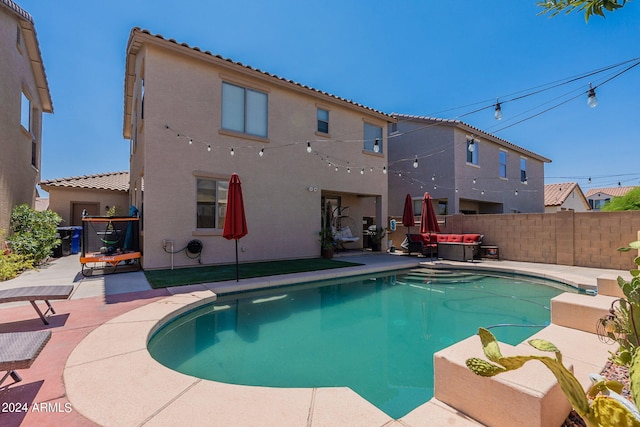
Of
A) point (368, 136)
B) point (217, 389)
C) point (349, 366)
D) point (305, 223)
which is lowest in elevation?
point (349, 366)

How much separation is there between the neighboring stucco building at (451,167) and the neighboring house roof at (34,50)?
14399mm

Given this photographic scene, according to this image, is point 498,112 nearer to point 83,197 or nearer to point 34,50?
point 34,50

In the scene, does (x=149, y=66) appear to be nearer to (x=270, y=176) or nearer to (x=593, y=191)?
(x=270, y=176)

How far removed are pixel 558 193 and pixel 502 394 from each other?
101 ft

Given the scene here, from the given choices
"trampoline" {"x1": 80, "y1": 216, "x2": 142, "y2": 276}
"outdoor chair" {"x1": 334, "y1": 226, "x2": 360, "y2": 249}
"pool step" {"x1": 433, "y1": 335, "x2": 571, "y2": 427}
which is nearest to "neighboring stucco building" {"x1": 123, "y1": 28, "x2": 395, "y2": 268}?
"trampoline" {"x1": 80, "y1": 216, "x2": 142, "y2": 276}

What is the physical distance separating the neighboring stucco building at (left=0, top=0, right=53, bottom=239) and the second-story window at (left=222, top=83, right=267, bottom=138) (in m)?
6.18

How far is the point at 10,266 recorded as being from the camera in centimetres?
703

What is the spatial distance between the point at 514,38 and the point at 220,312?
465 inches

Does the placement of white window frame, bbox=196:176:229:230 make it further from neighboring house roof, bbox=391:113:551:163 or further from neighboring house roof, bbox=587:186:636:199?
neighboring house roof, bbox=587:186:636:199

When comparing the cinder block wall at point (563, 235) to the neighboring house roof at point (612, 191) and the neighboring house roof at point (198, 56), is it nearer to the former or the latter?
the neighboring house roof at point (198, 56)

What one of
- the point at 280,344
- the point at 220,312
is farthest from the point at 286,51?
the point at 280,344

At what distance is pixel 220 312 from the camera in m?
5.55

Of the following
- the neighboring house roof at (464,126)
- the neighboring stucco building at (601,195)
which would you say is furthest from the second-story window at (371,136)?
the neighboring stucco building at (601,195)

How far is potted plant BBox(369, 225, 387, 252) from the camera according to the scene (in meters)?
13.9
